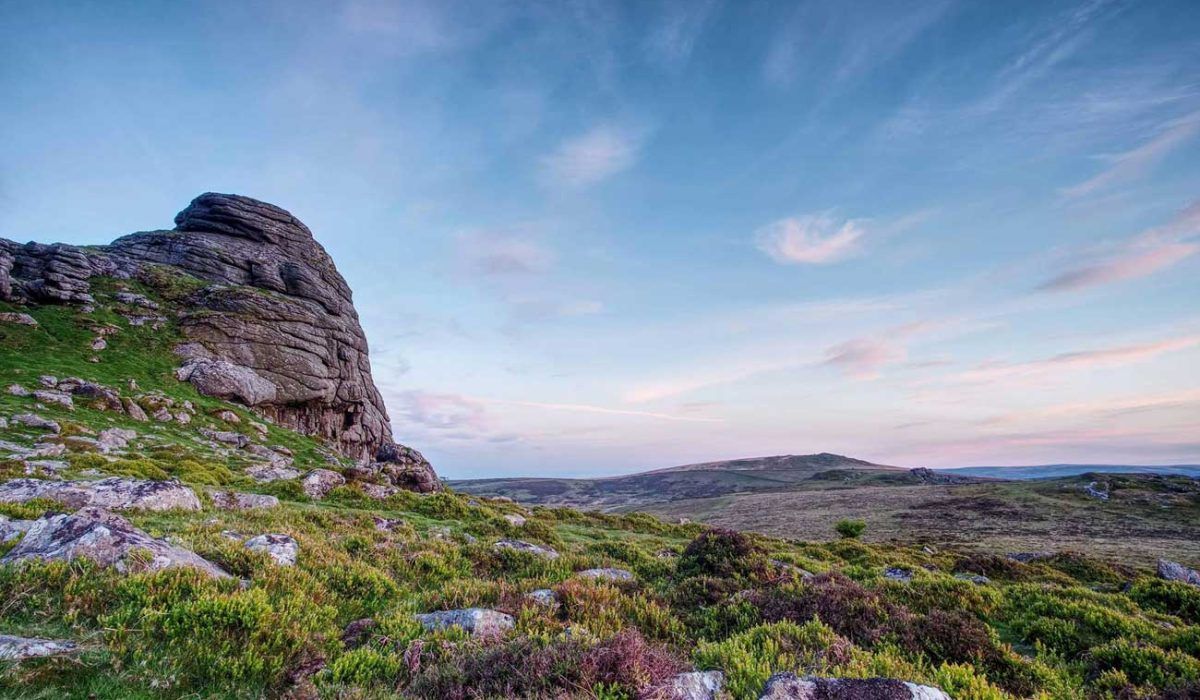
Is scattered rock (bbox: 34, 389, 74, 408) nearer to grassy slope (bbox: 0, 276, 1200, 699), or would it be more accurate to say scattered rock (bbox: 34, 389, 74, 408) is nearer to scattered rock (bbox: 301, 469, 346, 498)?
scattered rock (bbox: 301, 469, 346, 498)

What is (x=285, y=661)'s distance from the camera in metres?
6.20

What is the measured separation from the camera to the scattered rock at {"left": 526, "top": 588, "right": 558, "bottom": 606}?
9.02 metres

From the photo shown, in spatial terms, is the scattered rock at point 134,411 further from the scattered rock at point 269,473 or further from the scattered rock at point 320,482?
the scattered rock at point 320,482

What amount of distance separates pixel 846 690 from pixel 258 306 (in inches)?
2585

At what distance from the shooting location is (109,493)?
14.3 meters

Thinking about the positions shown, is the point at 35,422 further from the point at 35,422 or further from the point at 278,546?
the point at 278,546

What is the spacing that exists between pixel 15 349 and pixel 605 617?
164ft

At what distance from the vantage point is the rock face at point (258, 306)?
150 feet

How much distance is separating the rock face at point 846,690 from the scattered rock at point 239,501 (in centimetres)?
1826

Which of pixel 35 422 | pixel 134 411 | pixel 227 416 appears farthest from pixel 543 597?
pixel 227 416

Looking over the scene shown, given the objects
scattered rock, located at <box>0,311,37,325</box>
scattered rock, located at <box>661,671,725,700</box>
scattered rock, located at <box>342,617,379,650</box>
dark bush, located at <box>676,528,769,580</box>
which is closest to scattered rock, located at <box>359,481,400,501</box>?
dark bush, located at <box>676,528,769,580</box>

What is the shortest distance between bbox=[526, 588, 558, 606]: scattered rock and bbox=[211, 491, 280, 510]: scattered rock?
12.9 meters

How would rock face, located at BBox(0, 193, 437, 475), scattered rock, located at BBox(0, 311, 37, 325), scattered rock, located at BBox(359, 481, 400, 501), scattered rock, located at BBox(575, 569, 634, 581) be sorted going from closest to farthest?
scattered rock, located at BBox(575, 569, 634, 581) < scattered rock, located at BBox(359, 481, 400, 501) < scattered rock, located at BBox(0, 311, 37, 325) < rock face, located at BBox(0, 193, 437, 475)

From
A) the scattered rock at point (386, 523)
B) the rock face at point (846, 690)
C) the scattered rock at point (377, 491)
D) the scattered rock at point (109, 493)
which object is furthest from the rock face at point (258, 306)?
the rock face at point (846, 690)
